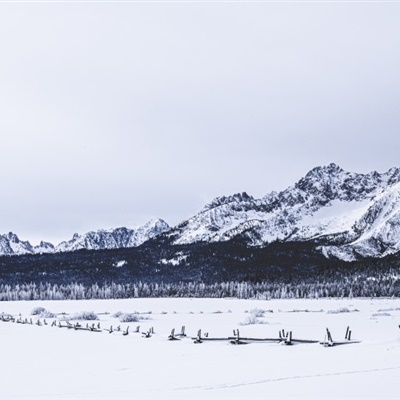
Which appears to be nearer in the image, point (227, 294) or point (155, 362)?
point (155, 362)

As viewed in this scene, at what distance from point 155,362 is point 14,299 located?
154643 mm

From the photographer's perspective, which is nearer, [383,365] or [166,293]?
[383,365]

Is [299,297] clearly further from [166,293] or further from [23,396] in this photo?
[23,396]

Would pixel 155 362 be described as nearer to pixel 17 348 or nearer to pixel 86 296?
pixel 17 348

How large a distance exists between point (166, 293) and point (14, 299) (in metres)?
45.4

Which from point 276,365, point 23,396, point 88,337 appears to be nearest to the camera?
point 23,396

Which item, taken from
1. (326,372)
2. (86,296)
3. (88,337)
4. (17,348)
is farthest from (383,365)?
(86,296)

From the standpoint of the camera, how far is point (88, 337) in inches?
1455

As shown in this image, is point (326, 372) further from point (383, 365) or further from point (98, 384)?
point (98, 384)

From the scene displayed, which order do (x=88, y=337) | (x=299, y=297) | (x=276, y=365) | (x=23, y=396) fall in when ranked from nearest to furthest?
(x=23, y=396) → (x=276, y=365) → (x=88, y=337) → (x=299, y=297)

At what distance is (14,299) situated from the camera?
166 metres

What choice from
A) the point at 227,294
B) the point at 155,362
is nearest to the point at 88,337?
the point at 155,362

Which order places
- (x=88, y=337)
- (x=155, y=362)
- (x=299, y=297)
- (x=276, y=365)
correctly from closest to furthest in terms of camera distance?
(x=276, y=365) → (x=155, y=362) → (x=88, y=337) → (x=299, y=297)

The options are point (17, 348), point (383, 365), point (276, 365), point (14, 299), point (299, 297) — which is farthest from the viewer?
point (14, 299)
